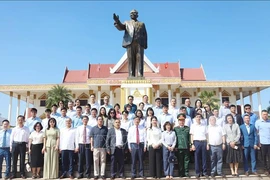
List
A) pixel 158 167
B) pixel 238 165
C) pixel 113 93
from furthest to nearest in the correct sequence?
1. pixel 113 93
2. pixel 238 165
3. pixel 158 167

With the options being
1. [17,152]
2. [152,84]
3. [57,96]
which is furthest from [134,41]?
[57,96]

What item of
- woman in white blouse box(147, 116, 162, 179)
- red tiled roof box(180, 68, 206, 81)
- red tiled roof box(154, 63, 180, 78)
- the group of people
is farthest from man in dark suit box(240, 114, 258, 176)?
red tiled roof box(180, 68, 206, 81)

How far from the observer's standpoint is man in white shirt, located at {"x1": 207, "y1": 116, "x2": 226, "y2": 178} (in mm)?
5285

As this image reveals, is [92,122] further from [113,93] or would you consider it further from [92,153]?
[113,93]

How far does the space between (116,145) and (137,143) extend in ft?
1.47

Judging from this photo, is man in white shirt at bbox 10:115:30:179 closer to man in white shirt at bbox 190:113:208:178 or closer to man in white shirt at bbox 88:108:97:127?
man in white shirt at bbox 88:108:97:127

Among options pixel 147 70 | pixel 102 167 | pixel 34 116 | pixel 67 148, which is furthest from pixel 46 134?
pixel 147 70

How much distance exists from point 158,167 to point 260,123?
8.30 feet

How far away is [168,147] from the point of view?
5.22m

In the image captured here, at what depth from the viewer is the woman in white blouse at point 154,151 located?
5263 millimetres

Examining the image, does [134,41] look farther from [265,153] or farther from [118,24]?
[265,153]

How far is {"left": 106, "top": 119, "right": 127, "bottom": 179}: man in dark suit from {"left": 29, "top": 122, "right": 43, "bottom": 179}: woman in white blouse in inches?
61.0

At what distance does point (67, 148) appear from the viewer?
5500 millimetres

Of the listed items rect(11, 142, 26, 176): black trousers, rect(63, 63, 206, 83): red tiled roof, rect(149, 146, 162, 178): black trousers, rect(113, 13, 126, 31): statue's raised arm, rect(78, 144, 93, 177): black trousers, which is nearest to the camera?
rect(149, 146, 162, 178): black trousers
